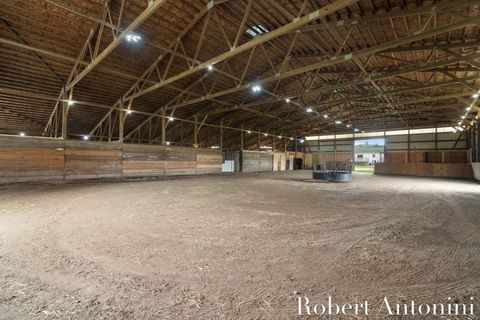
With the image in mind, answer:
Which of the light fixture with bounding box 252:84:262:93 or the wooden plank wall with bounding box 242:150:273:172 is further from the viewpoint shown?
the wooden plank wall with bounding box 242:150:273:172

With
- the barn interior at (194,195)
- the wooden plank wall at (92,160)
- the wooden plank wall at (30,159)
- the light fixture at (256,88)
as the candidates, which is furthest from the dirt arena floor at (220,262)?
the wooden plank wall at (92,160)

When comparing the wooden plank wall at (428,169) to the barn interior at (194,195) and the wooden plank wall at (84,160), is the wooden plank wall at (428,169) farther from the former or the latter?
the wooden plank wall at (84,160)

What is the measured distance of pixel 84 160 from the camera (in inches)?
477

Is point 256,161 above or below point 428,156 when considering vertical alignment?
below

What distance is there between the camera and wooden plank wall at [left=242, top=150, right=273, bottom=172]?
875 inches

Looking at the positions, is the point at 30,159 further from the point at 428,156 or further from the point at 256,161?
the point at 428,156

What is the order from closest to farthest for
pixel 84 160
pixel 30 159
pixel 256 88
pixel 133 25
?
1. pixel 133 25
2. pixel 30 159
3. pixel 84 160
4. pixel 256 88

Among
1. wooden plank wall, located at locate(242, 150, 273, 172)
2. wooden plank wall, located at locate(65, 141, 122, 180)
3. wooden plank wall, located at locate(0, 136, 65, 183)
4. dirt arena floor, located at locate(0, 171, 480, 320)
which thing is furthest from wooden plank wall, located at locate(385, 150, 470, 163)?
wooden plank wall, located at locate(0, 136, 65, 183)

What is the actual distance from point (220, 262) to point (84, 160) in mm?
12540

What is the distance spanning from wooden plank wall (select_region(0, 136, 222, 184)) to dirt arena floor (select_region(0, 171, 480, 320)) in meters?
7.21

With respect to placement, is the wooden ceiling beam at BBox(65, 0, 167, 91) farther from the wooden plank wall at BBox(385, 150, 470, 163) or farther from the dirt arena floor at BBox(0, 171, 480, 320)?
the wooden plank wall at BBox(385, 150, 470, 163)

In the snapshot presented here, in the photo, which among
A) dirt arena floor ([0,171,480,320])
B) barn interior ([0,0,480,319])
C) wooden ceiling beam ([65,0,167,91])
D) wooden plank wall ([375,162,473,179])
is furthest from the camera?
wooden plank wall ([375,162,473,179])

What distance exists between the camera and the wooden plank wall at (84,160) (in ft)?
32.8

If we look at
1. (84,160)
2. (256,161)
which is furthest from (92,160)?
(256,161)
